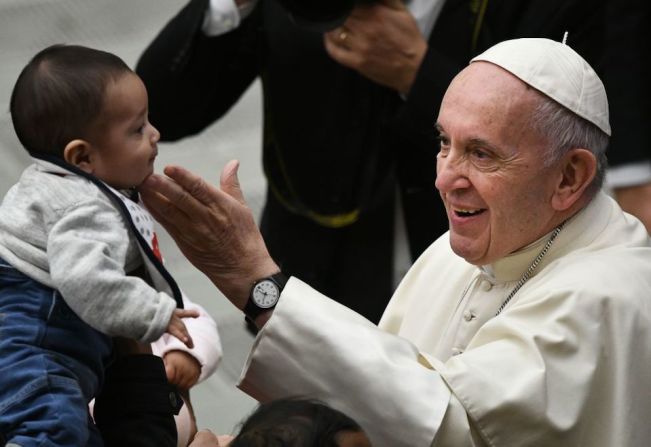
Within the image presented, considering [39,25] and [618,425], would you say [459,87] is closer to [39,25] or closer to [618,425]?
[618,425]

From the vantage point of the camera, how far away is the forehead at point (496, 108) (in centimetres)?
333

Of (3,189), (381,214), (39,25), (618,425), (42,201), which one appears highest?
(42,201)

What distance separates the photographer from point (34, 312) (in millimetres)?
3000

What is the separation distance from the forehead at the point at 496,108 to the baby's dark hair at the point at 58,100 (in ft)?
2.36

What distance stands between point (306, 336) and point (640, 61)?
4.18ft

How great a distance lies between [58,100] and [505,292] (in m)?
1.06

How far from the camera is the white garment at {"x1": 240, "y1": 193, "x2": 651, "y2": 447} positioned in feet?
10.4

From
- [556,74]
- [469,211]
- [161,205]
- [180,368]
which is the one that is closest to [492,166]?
[469,211]

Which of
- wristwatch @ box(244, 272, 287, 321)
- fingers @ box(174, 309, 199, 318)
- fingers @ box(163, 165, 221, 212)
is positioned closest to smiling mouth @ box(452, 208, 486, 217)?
wristwatch @ box(244, 272, 287, 321)

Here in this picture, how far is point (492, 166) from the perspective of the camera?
335 cm

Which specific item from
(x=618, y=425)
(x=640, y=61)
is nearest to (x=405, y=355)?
(x=618, y=425)

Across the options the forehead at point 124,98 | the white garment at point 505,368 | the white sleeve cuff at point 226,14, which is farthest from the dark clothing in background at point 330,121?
the forehead at point 124,98

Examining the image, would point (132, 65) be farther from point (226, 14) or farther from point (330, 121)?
point (330, 121)

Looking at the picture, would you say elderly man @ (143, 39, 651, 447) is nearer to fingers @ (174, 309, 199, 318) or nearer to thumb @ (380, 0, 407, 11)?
fingers @ (174, 309, 199, 318)
